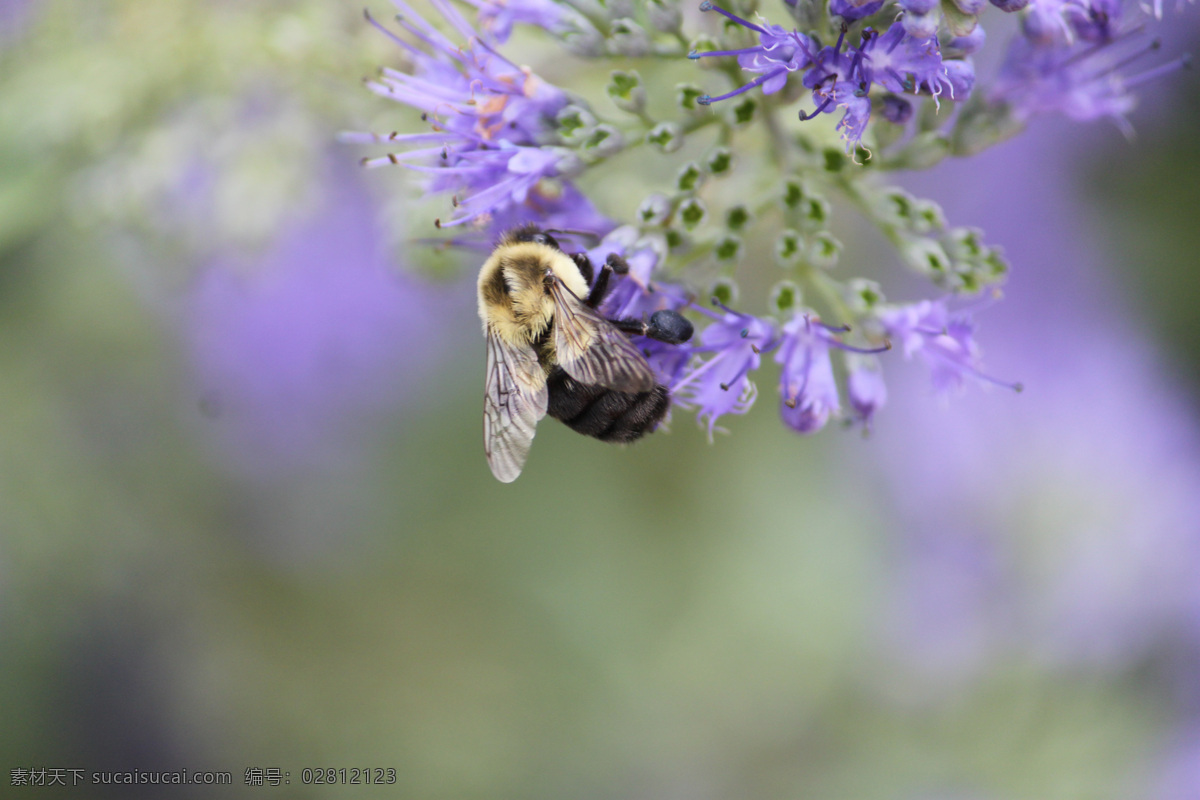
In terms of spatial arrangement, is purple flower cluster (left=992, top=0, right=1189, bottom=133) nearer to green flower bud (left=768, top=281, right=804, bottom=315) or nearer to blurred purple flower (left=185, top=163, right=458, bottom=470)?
green flower bud (left=768, top=281, right=804, bottom=315)

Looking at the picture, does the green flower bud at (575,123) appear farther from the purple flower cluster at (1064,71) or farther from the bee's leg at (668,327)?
the purple flower cluster at (1064,71)

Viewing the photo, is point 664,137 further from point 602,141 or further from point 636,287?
point 636,287

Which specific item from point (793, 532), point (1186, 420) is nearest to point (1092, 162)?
point (1186, 420)

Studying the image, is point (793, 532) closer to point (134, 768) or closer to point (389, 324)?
point (389, 324)

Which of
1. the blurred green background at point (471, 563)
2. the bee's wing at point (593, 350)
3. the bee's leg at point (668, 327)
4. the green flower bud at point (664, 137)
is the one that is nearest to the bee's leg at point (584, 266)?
the bee's wing at point (593, 350)

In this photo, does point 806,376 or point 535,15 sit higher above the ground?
point 535,15

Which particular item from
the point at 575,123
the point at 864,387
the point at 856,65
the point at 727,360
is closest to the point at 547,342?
the point at 727,360
